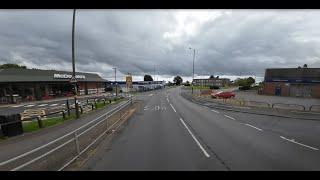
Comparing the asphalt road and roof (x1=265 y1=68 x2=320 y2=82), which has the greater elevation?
roof (x1=265 y1=68 x2=320 y2=82)

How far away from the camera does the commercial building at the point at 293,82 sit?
62469 millimetres

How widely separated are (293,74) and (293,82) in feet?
7.08

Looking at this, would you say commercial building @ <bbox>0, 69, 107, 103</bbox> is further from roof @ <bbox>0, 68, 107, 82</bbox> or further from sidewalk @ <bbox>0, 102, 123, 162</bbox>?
sidewalk @ <bbox>0, 102, 123, 162</bbox>

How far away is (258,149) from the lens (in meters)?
11.7

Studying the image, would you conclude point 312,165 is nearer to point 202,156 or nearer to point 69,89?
point 202,156

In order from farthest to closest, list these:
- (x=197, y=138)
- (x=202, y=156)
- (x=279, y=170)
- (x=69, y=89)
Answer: (x=69, y=89)
(x=197, y=138)
(x=202, y=156)
(x=279, y=170)

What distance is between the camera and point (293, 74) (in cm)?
6569

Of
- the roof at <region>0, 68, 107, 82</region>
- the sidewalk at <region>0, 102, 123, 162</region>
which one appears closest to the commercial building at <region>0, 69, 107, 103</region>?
the roof at <region>0, 68, 107, 82</region>

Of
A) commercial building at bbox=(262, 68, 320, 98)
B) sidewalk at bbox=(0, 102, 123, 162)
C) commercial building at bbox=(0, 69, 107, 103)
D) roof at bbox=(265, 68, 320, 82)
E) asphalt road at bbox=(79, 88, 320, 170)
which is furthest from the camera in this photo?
roof at bbox=(265, 68, 320, 82)

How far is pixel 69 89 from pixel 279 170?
200ft

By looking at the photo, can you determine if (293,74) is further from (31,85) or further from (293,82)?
(31,85)

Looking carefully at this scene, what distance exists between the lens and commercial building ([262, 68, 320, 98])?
62.5 meters

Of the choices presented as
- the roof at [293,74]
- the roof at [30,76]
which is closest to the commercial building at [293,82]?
the roof at [293,74]
